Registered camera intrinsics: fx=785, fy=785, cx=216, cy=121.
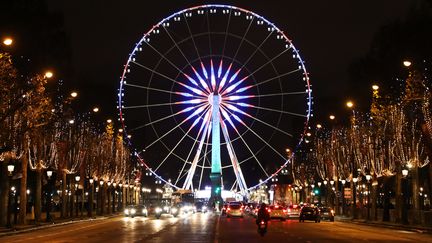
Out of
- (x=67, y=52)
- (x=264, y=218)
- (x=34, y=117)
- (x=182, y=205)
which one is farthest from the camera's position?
(x=182, y=205)

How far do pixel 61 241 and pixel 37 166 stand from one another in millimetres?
32205

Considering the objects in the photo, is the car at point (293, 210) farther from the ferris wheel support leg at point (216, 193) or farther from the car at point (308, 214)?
the car at point (308, 214)

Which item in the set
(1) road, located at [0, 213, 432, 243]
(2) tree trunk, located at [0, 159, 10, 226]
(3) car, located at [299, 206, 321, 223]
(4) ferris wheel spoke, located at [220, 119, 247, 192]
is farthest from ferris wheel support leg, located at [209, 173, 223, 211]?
(1) road, located at [0, 213, 432, 243]

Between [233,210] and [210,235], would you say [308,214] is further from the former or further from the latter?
[210,235]

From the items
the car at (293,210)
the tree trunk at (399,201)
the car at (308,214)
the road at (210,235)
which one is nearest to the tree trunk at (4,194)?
the road at (210,235)

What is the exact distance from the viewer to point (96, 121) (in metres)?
112

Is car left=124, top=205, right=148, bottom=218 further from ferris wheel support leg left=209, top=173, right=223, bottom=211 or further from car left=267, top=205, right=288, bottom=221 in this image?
ferris wheel support leg left=209, top=173, right=223, bottom=211

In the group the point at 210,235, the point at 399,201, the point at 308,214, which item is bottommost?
the point at 210,235

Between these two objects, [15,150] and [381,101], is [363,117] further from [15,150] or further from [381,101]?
[15,150]

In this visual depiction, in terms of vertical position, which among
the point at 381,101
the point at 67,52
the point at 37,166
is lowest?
the point at 37,166

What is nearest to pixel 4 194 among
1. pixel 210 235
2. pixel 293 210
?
pixel 210 235

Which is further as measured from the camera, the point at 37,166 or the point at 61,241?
the point at 37,166

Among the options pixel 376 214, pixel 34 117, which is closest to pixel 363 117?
pixel 376 214

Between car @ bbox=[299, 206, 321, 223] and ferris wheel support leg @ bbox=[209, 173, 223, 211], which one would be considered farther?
ferris wheel support leg @ bbox=[209, 173, 223, 211]
